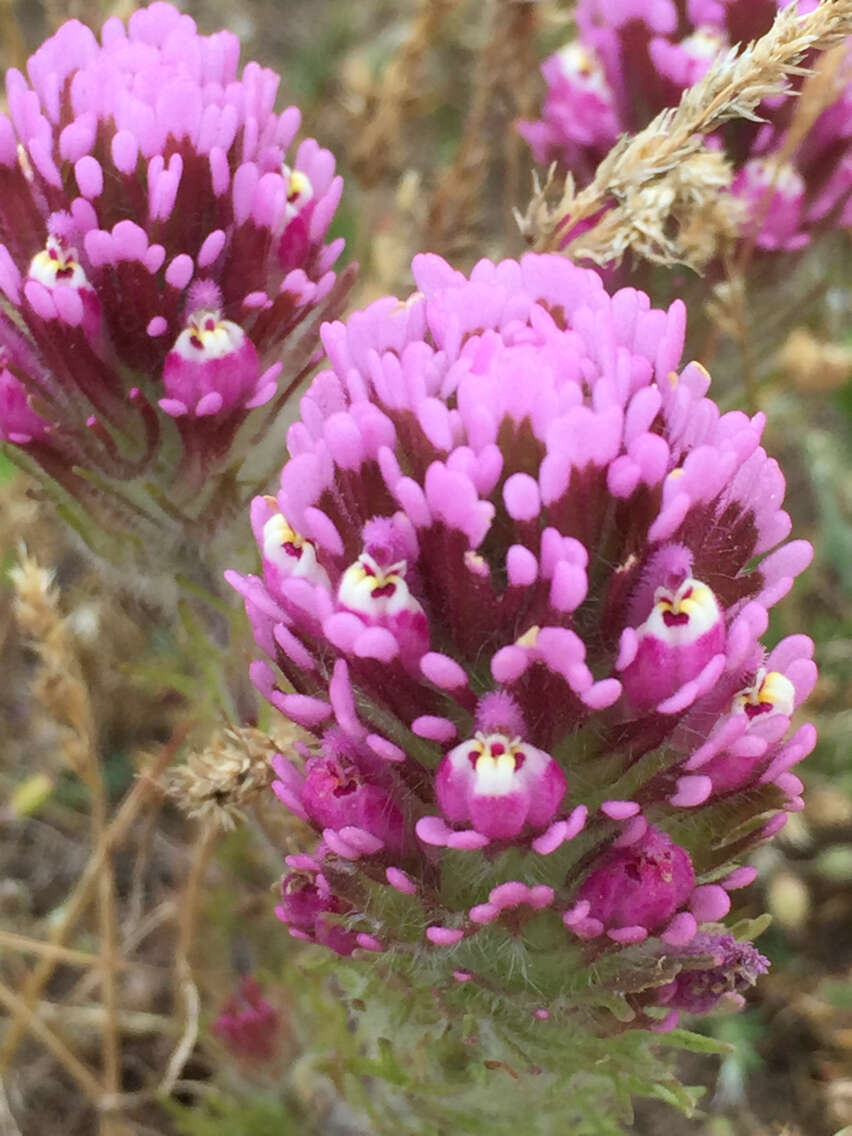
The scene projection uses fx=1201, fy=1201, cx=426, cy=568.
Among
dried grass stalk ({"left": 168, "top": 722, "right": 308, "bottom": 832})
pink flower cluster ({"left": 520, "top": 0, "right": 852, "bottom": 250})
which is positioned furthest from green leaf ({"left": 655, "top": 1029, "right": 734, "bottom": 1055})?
pink flower cluster ({"left": 520, "top": 0, "right": 852, "bottom": 250})

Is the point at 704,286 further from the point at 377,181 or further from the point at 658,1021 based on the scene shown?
the point at 658,1021

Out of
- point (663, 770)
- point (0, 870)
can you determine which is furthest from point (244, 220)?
point (0, 870)

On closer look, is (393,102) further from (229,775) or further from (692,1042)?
(692,1042)

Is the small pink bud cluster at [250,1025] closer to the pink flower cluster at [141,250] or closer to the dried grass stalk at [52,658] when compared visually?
the dried grass stalk at [52,658]

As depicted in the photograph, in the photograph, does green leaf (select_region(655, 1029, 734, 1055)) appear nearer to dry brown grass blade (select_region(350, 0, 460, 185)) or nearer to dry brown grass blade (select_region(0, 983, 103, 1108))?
dry brown grass blade (select_region(0, 983, 103, 1108))

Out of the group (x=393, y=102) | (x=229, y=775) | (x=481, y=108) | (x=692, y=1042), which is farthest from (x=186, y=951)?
(x=481, y=108)

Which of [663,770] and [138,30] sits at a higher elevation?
[138,30]
